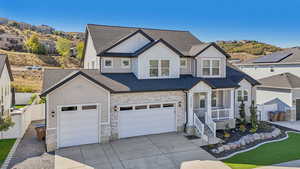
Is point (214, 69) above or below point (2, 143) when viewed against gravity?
above

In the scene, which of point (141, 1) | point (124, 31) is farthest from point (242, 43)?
point (124, 31)

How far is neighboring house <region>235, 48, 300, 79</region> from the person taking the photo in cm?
2120

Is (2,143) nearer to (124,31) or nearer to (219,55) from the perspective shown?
(124,31)

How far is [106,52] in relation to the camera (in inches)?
577

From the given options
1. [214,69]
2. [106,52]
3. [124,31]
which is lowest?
[214,69]

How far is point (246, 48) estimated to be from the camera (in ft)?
238

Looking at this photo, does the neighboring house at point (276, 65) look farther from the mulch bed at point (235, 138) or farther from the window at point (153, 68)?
the window at point (153, 68)

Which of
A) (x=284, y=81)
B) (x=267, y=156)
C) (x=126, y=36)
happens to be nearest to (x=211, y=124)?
(x=267, y=156)

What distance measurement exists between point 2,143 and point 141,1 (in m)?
20.0

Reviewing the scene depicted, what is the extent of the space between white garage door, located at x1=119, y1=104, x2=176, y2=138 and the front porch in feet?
5.23

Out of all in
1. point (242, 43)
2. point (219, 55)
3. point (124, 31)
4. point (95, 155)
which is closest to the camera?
point (95, 155)

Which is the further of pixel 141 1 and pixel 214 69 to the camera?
pixel 141 1

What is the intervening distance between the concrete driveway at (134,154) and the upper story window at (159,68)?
5081 millimetres

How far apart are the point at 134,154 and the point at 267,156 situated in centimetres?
709
